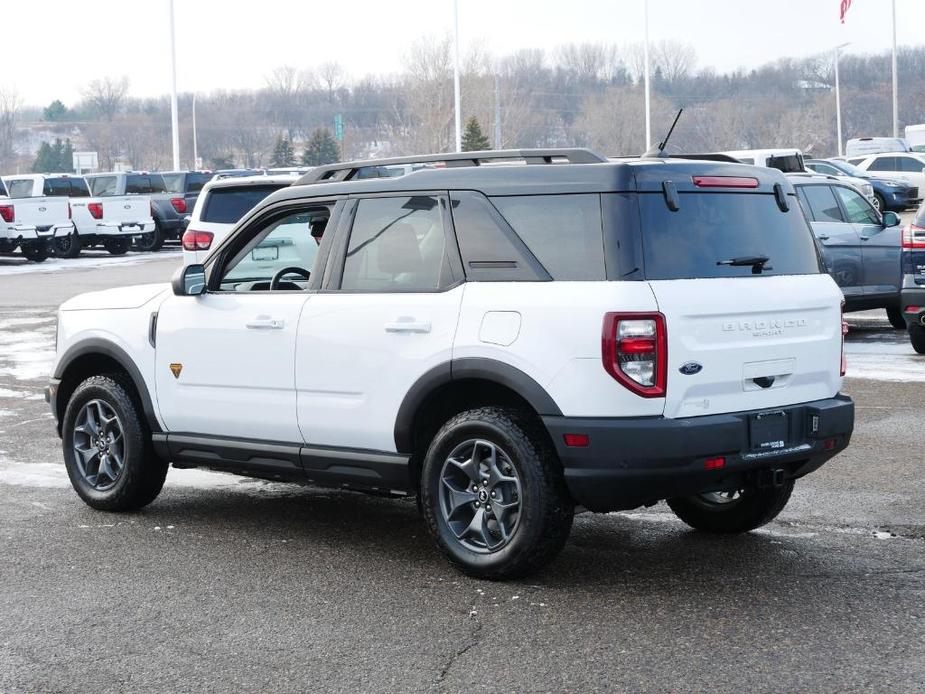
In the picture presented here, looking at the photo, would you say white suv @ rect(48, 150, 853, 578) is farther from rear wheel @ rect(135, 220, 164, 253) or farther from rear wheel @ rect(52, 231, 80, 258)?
rear wheel @ rect(135, 220, 164, 253)

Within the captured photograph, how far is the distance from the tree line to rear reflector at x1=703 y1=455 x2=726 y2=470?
103 meters

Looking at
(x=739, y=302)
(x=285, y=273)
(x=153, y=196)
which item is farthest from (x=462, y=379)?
(x=153, y=196)

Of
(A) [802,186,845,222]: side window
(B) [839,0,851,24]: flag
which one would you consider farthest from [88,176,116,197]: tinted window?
(B) [839,0,851,24]: flag

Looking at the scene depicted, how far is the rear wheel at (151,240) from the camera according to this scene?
1446 inches

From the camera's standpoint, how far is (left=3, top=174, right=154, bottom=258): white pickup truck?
33.5 meters

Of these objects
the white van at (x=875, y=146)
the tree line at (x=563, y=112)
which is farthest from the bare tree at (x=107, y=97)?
the white van at (x=875, y=146)

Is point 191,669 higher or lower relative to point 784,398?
lower

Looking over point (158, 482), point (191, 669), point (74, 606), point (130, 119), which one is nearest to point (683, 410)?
point (191, 669)

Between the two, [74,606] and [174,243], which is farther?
[174,243]

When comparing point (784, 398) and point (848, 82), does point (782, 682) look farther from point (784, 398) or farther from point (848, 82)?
point (848, 82)

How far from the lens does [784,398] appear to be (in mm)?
5895

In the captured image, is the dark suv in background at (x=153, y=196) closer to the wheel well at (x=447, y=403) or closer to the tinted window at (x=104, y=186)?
the tinted window at (x=104, y=186)

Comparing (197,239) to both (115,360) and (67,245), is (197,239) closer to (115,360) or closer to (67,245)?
(115,360)

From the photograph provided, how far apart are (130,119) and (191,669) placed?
158889mm
